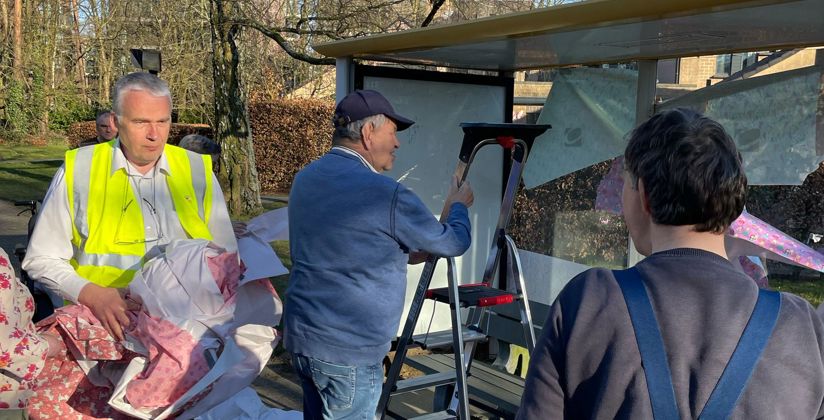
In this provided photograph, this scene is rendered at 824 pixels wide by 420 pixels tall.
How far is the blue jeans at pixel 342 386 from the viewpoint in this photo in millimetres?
2795

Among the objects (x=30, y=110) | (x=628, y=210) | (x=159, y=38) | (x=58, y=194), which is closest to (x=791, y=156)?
(x=628, y=210)

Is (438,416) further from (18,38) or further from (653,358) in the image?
(18,38)

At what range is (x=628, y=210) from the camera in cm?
153

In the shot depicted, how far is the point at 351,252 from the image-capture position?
2.74 meters

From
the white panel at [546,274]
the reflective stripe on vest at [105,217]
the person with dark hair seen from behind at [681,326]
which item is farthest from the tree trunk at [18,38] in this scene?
the person with dark hair seen from behind at [681,326]

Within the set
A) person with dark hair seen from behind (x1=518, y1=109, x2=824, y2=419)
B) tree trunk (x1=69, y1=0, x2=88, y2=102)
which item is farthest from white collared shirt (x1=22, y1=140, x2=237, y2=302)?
tree trunk (x1=69, y1=0, x2=88, y2=102)

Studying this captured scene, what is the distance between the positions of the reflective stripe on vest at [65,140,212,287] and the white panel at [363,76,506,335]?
2.65 m

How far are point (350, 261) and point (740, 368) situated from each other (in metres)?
1.62

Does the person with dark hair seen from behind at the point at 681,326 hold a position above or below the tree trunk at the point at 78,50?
below

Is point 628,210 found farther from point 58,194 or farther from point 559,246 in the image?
point 559,246

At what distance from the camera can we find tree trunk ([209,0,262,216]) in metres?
11.6

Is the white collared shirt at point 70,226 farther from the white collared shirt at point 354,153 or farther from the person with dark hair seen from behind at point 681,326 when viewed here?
the person with dark hair seen from behind at point 681,326

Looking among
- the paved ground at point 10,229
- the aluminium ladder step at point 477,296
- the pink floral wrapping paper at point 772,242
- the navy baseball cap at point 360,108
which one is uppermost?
the navy baseball cap at point 360,108

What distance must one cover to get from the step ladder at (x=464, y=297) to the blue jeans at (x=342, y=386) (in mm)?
812
